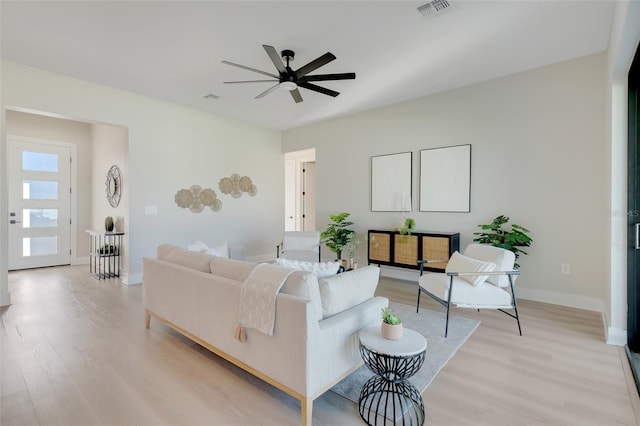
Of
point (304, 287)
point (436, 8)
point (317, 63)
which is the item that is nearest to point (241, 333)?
point (304, 287)

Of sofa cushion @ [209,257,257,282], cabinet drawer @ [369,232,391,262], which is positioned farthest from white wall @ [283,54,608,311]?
sofa cushion @ [209,257,257,282]

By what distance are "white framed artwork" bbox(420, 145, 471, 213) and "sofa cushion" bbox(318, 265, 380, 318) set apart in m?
2.76

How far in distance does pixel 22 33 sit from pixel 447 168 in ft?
17.4

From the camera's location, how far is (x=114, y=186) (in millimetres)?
5434

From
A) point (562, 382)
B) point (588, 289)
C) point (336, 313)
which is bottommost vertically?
point (562, 382)

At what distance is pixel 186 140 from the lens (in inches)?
213

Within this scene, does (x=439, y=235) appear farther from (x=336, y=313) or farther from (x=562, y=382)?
(x=336, y=313)

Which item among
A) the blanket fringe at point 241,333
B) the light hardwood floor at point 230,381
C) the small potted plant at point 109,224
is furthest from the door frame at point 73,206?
the blanket fringe at point 241,333

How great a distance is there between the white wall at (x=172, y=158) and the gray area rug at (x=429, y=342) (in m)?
3.78

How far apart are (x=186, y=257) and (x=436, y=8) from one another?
3.09 metres

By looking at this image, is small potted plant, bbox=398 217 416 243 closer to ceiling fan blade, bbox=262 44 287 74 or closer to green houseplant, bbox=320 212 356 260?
green houseplant, bbox=320 212 356 260

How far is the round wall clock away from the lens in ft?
17.4

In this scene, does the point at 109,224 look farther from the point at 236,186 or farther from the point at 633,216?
the point at 633,216

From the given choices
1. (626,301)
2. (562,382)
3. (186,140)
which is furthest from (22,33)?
(626,301)
